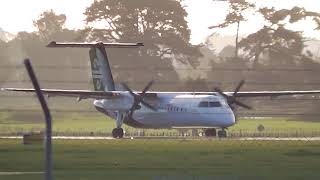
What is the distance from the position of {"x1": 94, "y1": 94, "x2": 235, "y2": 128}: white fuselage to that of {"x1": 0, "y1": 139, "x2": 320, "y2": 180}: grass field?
15.9 m

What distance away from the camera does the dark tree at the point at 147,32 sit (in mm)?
115312

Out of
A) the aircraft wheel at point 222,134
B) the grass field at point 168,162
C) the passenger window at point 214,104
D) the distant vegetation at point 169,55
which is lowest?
the aircraft wheel at point 222,134

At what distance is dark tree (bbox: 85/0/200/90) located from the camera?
115 meters

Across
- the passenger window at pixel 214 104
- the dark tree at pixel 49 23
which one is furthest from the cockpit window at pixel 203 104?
the dark tree at pixel 49 23

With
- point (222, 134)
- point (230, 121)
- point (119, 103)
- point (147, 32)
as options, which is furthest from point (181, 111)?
point (147, 32)

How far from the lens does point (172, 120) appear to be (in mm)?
65375

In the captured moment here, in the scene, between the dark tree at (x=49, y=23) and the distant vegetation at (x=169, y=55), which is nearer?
the distant vegetation at (x=169, y=55)

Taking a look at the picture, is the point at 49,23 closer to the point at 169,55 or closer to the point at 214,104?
the point at 169,55

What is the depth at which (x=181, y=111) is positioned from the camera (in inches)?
2542

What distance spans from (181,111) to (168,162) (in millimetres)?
29361

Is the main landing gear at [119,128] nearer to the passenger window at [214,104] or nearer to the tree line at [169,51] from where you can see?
the passenger window at [214,104]

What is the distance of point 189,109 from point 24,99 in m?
42.0

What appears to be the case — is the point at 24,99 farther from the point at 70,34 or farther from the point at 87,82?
the point at 70,34

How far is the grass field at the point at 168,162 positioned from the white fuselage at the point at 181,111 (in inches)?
627
